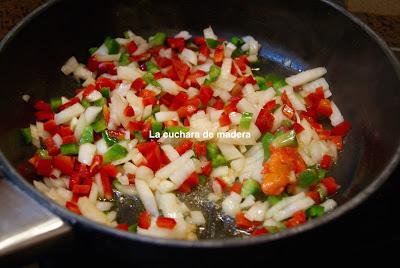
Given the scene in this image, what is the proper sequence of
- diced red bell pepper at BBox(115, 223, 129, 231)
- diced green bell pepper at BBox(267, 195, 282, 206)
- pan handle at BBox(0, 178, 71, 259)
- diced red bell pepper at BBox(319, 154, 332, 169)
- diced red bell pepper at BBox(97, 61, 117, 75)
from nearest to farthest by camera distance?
pan handle at BBox(0, 178, 71, 259)
diced red bell pepper at BBox(115, 223, 129, 231)
diced green bell pepper at BBox(267, 195, 282, 206)
diced red bell pepper at BBox(319, 154, 332, 169)
diced red bell pepper at BBox(97, 61, 117, 75)

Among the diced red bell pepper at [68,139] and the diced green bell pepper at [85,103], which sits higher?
the diced green bell pepper at [85,103]

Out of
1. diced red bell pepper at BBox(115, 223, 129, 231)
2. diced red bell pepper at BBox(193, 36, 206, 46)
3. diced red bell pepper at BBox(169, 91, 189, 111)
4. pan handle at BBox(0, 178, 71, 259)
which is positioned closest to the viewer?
pan handle at BBox(0, 178, 71, 259)

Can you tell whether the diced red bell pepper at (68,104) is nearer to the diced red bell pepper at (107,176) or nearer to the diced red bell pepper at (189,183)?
the diced red bell pepper at (107,176)

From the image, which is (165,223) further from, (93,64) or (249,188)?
(93,64)

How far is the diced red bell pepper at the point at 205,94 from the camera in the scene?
150cm

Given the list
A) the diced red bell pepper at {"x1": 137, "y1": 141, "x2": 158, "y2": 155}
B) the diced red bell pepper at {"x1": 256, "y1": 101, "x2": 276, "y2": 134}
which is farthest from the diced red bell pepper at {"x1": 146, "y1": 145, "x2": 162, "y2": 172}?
the diced red bell pepper at {"x1": 256, "y1": 101, "x2": 276, "y2": 134}

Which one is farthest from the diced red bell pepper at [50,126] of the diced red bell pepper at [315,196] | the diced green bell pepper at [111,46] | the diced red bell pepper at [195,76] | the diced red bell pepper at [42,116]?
the diced red bell pepper at [315,196]

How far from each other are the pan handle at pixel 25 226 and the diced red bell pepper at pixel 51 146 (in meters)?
0.40

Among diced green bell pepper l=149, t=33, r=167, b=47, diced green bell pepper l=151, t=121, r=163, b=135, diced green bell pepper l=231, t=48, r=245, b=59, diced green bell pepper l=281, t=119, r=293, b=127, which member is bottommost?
diced green bell pepper l=281, t=119, r=293, b=127

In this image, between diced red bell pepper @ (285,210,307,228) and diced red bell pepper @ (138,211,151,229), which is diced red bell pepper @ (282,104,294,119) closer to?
diced red bell pepper @ (285,210,307,228)

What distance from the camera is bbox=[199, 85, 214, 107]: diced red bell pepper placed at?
150 cm

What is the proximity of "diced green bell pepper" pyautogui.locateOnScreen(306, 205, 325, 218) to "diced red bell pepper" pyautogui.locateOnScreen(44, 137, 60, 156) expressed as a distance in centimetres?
72

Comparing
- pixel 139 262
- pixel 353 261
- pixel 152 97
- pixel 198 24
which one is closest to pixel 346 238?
pixel 353 261

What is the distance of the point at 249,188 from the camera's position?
130cm
